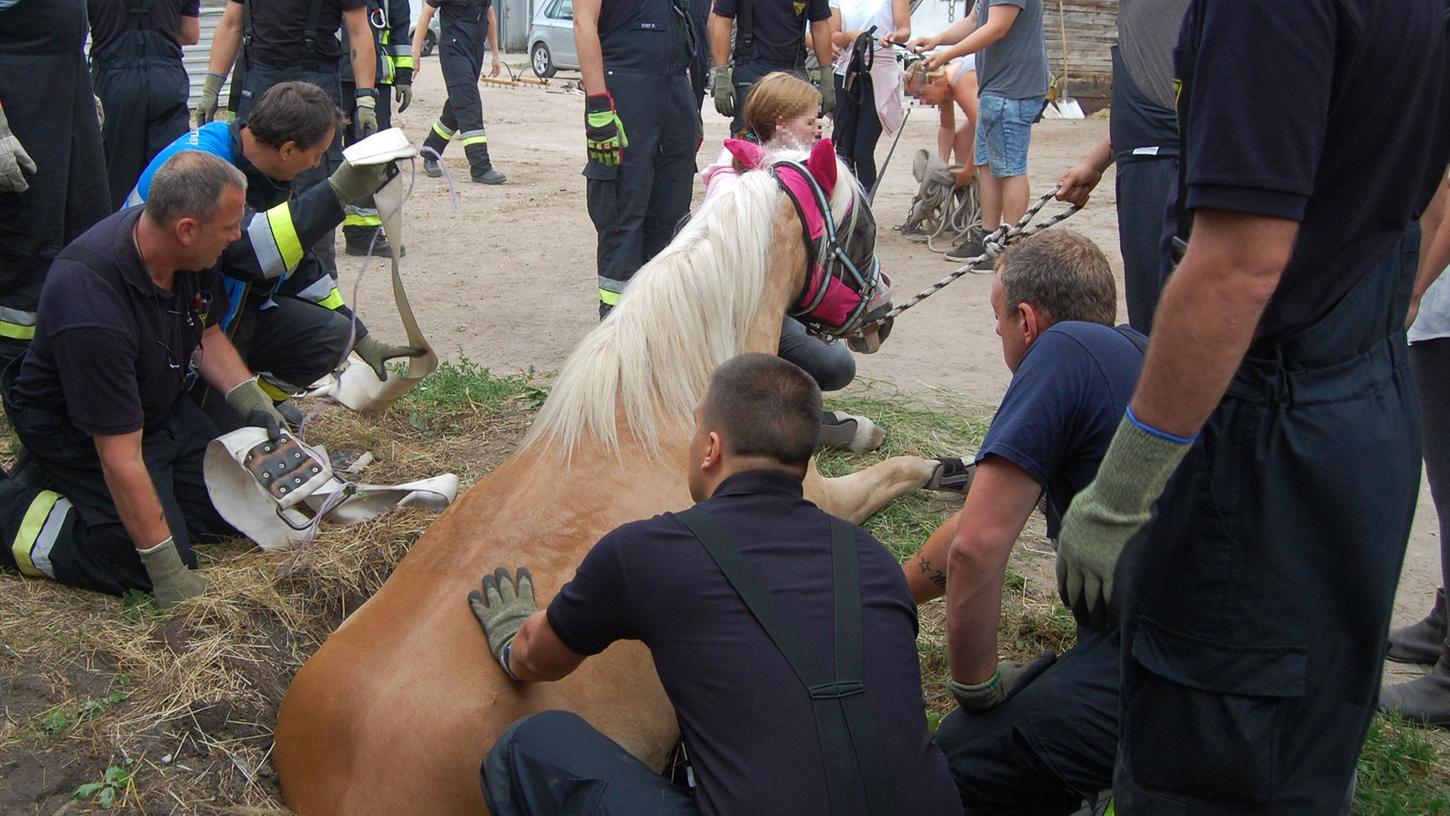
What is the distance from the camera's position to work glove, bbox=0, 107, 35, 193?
420cm

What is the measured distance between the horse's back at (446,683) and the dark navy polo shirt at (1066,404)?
969 millimetres

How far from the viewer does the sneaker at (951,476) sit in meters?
4.50

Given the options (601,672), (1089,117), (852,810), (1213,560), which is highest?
(1213,560)

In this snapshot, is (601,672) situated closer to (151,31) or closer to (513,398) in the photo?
(513,398)

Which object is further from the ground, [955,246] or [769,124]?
[769,124]

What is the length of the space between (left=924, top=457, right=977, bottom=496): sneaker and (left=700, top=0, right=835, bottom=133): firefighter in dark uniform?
3821mm

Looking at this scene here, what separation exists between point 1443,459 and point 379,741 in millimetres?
2971

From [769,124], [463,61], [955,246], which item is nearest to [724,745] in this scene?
[769,124]

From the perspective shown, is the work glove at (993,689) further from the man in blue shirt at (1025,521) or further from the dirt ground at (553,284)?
the dirt ground at (553,284)

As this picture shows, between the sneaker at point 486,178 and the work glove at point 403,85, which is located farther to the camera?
the sneaker at point 486,178

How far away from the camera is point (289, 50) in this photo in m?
6.66

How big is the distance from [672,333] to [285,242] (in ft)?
4.85

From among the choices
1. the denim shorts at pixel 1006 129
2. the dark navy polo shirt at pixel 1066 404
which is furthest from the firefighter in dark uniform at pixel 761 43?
the dark navy polo shirt at pixel 1066 404

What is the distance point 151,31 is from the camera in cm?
618
